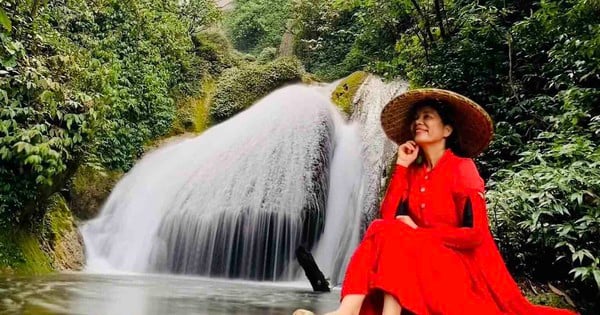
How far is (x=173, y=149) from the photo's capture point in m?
12.9

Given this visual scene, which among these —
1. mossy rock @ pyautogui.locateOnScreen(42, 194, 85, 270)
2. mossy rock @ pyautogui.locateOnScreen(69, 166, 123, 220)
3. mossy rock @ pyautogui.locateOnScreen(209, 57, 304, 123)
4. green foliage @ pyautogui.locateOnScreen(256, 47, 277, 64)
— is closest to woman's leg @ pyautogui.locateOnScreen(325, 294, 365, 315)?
mossy rock @ pyautogui.locateOnScreen(42, 194, 85, 270)

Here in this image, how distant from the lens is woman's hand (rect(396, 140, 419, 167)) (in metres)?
2.66

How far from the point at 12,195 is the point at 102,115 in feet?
5.08

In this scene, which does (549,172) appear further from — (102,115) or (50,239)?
(50,239)

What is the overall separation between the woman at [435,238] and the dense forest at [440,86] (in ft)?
4.87

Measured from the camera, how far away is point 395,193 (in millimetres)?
2617

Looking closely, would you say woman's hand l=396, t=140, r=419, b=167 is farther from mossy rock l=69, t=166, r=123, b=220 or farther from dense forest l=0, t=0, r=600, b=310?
mossy rock l=69, t=166, r=123, b=220

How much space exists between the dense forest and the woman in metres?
1.48

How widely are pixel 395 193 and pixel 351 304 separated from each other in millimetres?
633

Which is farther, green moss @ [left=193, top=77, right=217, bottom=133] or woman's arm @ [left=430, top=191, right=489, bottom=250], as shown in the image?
green moss @ [left=193, top=77, right=217, bottom=133]

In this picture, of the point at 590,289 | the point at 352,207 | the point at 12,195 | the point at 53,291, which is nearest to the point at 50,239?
the point at 12,195

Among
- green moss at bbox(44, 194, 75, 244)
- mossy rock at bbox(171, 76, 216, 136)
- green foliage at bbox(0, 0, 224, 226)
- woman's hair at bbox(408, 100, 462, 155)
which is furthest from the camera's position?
mossy rock at bbox(171, 76, 216, 136)

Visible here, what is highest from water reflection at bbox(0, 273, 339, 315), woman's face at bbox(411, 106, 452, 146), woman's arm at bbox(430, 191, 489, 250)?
woman's face at bbox(411, 106, 452, 146)

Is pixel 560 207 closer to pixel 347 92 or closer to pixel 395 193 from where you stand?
pixel 395 193
